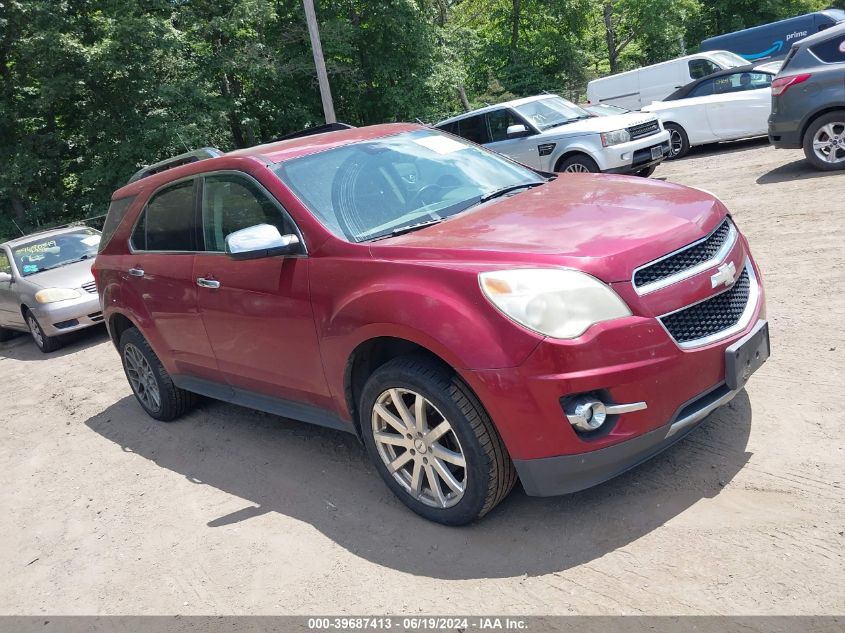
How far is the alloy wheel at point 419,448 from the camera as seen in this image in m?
3.34

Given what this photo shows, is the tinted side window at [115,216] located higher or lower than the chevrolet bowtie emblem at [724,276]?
higher

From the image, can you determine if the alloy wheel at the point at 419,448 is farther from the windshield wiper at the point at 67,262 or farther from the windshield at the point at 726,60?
the windshield at the point at 726,60

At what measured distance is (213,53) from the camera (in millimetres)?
22312

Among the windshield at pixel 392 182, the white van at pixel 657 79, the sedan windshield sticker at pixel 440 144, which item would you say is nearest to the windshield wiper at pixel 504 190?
the windshield at pixel 392 182

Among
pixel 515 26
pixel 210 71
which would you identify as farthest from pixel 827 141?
pixel 515 26

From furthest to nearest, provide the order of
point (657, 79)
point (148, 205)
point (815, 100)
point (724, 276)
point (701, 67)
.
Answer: point (657, 79) < point (701, 67) < point (815, 100) < point (148, 205) < point (724, 276)

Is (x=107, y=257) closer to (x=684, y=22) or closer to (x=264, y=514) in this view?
(x=264, y=514)

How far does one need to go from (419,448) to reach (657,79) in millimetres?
16984

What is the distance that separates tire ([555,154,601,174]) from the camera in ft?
36.8

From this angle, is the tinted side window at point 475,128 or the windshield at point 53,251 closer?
the windshield at point 53,251

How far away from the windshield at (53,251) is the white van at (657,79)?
43.9ft

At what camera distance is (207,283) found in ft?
14.9

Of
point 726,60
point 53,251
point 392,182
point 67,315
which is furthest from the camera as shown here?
point 726,60

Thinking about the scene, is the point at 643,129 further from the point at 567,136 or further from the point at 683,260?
the point at 683,260
